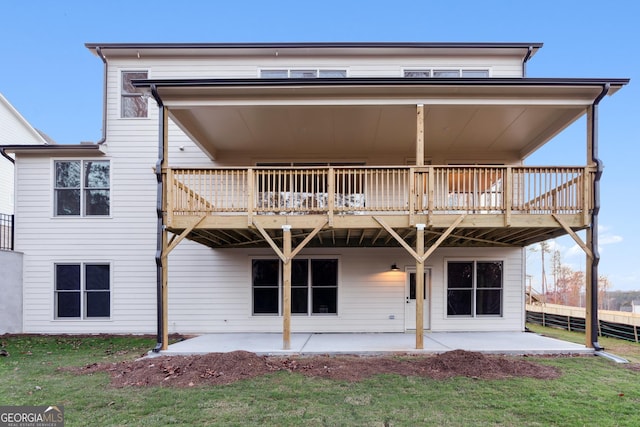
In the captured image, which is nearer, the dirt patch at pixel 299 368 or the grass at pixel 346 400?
the grass at pixel 346 400

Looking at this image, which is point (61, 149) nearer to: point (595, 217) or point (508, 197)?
point (508, 197)

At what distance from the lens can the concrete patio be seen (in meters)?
7.89

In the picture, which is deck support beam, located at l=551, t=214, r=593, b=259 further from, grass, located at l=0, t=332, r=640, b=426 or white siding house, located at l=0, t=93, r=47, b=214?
white siding house, located at l=0, t=93, r=47, b=214

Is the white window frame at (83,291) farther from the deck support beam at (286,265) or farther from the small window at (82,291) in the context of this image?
the deck support beam at (286,265)

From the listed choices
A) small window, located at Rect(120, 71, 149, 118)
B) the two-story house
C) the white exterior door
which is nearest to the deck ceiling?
the two-story house

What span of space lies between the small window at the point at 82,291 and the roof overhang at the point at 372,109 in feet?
15.9

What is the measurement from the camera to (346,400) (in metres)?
5.26

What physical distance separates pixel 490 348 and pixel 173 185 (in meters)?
7.64

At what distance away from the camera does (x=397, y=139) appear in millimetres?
10359

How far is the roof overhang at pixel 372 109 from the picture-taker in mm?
7891

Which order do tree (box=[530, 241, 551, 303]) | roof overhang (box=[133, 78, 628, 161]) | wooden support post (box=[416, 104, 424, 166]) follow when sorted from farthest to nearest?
tree (box=[530, 241, 551, 303]), wooden support post (box=[416, 104, 424, 166]), roof overhang (box=[133, 78, 628, 161])

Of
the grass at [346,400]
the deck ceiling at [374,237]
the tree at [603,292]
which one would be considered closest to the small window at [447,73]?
the deck ceiling at [374,237]

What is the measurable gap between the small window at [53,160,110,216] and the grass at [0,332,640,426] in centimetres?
524

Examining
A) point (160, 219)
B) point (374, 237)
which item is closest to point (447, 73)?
point (374, 237)
